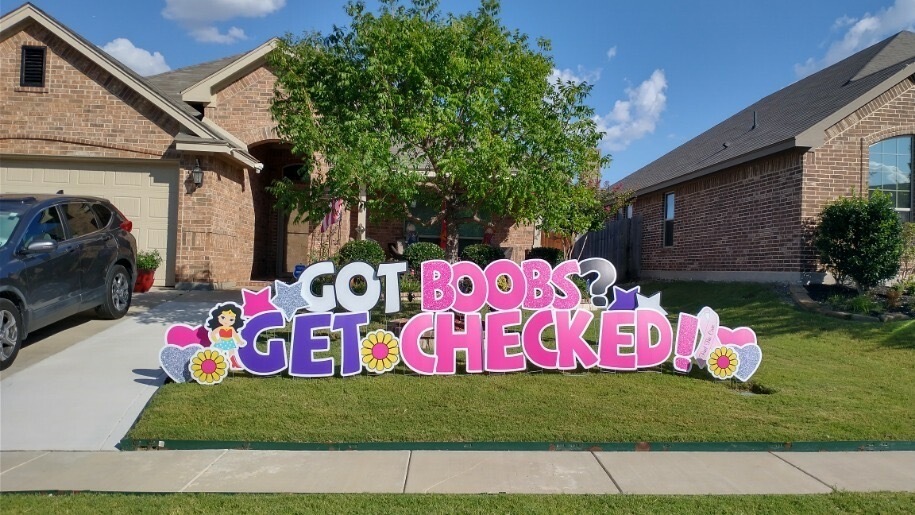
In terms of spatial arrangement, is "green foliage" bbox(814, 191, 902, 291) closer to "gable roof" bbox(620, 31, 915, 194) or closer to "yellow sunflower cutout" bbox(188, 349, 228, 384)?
"gable roof" bbox(620, 31, 915, 194)

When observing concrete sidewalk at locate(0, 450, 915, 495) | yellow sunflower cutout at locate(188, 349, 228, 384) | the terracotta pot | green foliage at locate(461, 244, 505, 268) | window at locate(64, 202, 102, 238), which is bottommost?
concrete sidewalk at locate(0, 450, 915, 495)

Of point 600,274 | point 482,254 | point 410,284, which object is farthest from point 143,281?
point 600,274

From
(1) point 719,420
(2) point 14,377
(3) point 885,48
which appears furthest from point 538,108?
(3) point 885,48

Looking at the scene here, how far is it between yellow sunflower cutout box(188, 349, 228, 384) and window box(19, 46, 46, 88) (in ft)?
31.6

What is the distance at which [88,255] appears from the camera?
8.55 metres

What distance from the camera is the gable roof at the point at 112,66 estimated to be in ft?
41.9

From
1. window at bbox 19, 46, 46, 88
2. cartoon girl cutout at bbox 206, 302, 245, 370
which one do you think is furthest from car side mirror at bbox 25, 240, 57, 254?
window at bbox 19, 46, 46, 88

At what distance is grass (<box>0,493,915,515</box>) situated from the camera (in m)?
4.26

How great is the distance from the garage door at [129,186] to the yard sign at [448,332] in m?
6.44

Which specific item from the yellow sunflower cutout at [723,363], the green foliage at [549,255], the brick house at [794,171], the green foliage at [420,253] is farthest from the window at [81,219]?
the brick house at [794,171]

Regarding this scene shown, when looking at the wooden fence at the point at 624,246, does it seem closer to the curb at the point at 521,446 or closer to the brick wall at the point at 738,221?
the brick wall at the point at 738,221

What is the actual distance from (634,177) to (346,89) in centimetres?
1616

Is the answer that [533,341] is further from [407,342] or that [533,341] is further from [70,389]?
[70,389]

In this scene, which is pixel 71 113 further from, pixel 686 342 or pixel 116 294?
pixel 686 342
